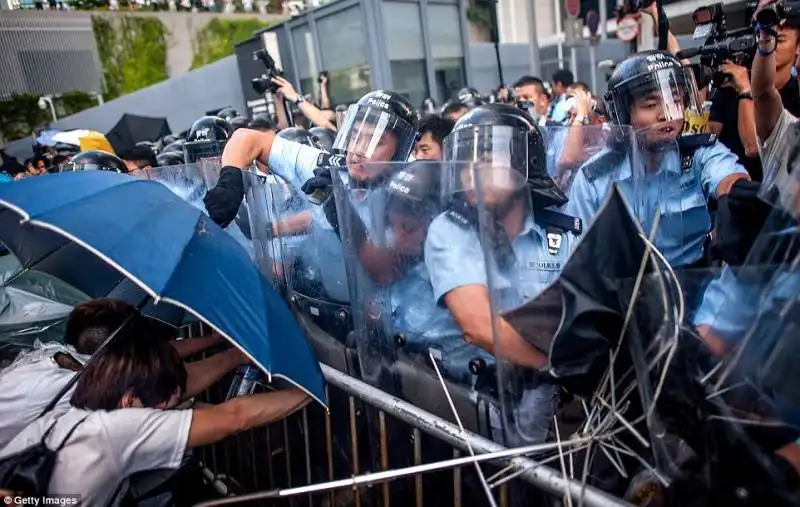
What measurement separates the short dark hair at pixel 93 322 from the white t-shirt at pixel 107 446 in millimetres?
539

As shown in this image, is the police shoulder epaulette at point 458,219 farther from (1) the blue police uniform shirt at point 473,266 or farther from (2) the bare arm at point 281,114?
(2) the bare arm at point 281,114

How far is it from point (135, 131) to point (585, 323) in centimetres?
1481

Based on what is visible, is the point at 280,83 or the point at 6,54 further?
the point at 6,54

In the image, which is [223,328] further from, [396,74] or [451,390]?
[396,74]

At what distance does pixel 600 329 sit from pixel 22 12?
84.8 ft

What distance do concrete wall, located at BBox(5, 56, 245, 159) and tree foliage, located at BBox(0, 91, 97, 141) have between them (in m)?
0.88

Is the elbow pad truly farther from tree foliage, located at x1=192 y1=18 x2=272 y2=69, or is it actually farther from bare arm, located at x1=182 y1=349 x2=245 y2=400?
tree foliage, located at x1=192 y1=18 x2=272 y2=69

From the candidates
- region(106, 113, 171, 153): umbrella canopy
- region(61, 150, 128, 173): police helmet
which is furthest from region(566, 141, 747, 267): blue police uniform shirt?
region(106, 113, 171, 153): umbrella canopy

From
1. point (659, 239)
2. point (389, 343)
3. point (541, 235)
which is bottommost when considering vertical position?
point (389, 343)

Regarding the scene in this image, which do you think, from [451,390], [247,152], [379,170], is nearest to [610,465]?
[451,390]

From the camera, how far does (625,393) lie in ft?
4.32

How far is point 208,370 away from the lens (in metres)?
2.25

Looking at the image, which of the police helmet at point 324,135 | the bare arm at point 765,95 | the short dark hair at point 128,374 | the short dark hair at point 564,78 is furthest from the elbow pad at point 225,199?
the short dark hair at point 564,78

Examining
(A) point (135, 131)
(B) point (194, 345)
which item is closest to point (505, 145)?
(B) point (194, 345)
